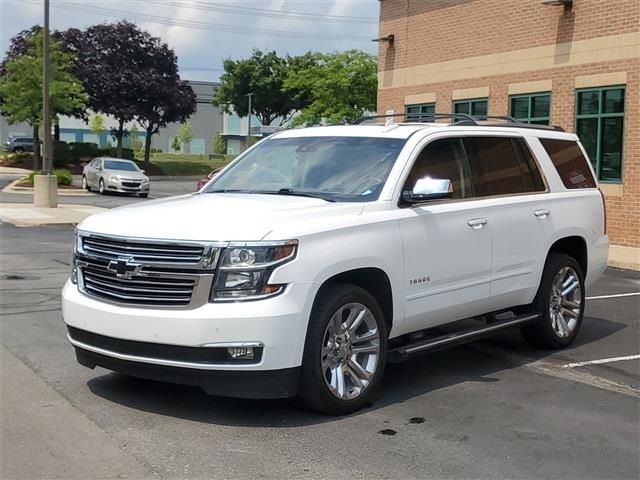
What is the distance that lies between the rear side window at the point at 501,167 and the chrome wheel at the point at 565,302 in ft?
2.87

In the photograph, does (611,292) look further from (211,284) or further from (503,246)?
(211,284)

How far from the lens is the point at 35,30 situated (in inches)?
1916

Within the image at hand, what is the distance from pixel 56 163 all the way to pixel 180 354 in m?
47.2

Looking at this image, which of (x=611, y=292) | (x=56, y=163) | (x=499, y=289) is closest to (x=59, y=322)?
(x=499, y=289)

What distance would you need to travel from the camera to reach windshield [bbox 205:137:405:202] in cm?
593

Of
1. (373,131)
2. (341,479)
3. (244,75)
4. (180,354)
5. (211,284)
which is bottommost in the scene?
(341,479)

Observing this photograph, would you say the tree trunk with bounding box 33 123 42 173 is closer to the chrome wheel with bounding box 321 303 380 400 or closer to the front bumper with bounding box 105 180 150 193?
the front bumper with bounding box 105 180 150 193

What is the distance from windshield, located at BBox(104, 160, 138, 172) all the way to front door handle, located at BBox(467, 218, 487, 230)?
26.5m

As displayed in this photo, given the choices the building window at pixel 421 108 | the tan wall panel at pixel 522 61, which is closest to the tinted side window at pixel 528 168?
the tan wall panel at pixel 522 61

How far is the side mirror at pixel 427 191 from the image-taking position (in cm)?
573

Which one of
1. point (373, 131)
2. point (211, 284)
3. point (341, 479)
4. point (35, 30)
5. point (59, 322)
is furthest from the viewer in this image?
point (35, 30)

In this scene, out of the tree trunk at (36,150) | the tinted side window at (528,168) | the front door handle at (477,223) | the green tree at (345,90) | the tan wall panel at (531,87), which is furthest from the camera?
the tree trunk at (36,150)

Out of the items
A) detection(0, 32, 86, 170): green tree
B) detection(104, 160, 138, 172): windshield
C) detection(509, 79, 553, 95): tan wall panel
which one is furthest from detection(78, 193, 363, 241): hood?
detection(0, 32, 86, 170): green tree

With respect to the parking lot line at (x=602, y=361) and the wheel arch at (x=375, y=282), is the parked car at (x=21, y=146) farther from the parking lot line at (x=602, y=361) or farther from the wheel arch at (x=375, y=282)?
the wheel arch at (x=375, y=282)
